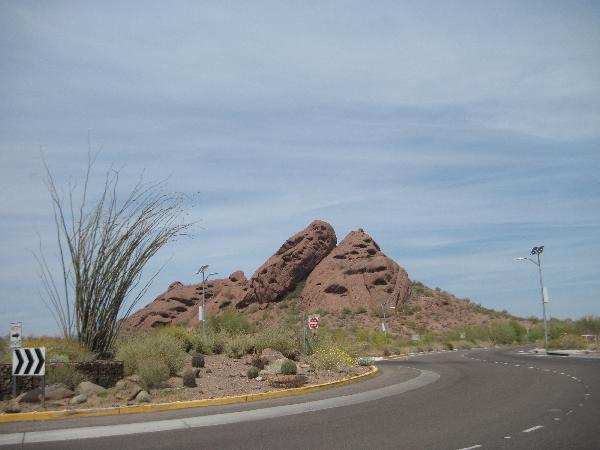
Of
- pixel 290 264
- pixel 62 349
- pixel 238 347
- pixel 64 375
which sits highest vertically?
pixel 290 264

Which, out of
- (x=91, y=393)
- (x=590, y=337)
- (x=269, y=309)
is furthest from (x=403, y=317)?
(x=91, y=393)

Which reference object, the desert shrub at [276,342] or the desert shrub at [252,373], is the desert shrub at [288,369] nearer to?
the desert shrub at [252,373]

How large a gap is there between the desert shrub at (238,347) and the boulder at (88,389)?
10510 millimetres

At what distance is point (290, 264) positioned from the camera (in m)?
86.1

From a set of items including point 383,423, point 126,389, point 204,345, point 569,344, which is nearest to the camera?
point 383,423

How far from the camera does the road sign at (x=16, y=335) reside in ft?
56.1

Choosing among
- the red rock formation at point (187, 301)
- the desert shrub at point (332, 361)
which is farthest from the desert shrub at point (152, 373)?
the red rock formation at point (187, 301)

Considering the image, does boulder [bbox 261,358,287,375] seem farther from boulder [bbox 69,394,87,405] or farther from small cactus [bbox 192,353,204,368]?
boulder [bbox 69,394,87,405]

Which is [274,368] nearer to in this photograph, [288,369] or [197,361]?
[288,369]

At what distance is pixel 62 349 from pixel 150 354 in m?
2.73

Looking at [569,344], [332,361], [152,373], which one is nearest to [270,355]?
[332,361]

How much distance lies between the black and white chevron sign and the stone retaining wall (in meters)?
1.79

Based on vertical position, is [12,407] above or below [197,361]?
below

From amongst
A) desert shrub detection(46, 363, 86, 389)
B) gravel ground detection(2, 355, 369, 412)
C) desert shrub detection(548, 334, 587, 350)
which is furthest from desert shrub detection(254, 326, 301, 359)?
desert shrub detection(548, 334, 587, 350)
